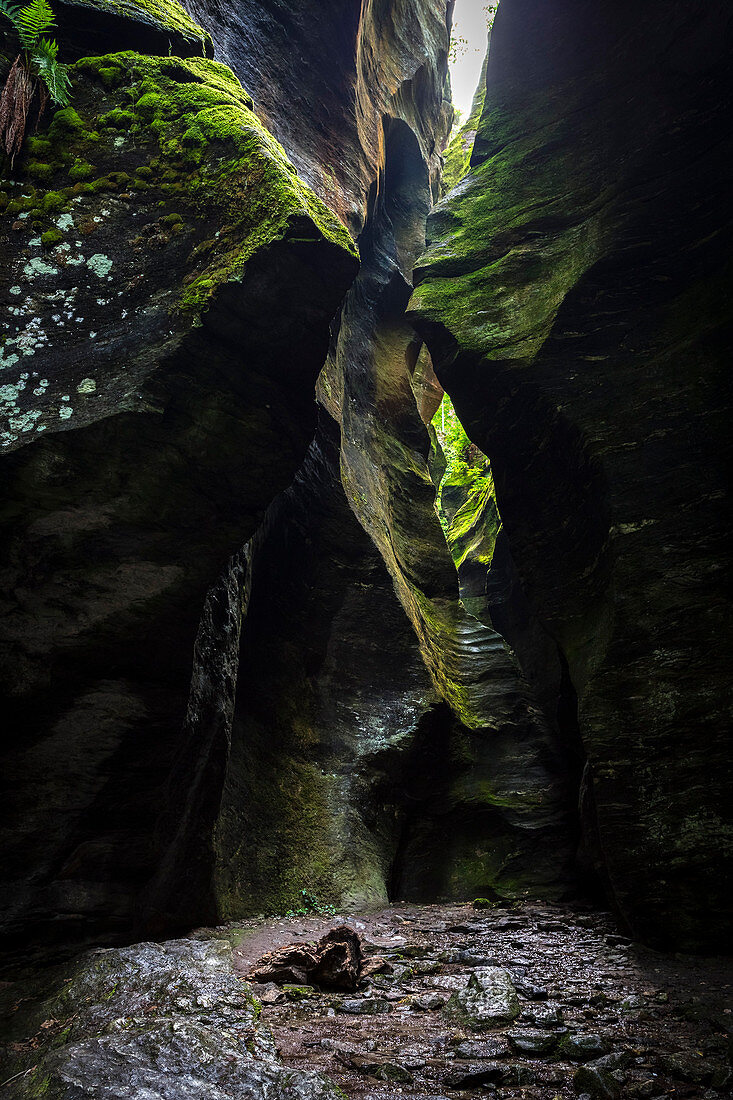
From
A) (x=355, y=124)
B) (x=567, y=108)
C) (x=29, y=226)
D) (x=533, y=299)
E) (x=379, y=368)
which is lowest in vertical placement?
(x=29, y=226)

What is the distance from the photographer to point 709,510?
7.16 metres

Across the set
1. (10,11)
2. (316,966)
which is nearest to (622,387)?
(10,11)

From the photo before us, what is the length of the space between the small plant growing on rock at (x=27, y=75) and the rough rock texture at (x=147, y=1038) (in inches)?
240

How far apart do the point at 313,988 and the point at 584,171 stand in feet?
40.5

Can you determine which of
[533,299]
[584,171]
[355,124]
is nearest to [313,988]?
[533,299]

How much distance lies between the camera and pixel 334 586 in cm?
1015

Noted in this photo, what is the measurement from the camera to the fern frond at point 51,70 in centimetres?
474

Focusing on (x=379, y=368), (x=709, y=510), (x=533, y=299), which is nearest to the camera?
(x=709, y=510)

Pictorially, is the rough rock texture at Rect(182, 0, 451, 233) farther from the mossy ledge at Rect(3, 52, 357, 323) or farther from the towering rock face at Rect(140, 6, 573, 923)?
the mossy ledge at Rect(3, 52, 357, 323)

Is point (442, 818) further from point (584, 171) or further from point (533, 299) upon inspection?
point (584, 171)

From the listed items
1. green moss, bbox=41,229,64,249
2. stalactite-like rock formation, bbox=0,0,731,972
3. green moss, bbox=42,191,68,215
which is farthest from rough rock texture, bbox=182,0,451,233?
green moss, bbox=41,229,64,249

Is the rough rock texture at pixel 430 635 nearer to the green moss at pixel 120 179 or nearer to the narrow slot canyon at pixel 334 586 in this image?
the narrow slot canyon at pixel 334 586

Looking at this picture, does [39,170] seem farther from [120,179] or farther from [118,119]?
[118,119]

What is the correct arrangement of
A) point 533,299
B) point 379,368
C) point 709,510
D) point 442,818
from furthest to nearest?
point 379,368 < point 442,818 < point 533,299 < point 709,510
